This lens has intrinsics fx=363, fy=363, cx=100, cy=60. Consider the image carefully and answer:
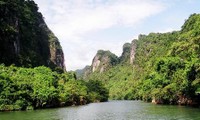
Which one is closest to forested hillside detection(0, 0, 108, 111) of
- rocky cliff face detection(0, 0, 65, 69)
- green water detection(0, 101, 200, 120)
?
rocky cliff face detection(0, 0, 65, 69)

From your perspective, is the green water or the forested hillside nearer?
the green water

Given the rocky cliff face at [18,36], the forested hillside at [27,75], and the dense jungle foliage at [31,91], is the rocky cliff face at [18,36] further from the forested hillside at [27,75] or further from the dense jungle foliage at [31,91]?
the dense jungle foliage at [31,91]

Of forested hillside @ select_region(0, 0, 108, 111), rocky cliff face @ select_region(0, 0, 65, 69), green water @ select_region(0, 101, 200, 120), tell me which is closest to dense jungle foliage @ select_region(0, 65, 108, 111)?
forested hillside @ select_region(0, 0, 108, 111)

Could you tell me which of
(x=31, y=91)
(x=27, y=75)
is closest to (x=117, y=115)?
(x=31, y=91)

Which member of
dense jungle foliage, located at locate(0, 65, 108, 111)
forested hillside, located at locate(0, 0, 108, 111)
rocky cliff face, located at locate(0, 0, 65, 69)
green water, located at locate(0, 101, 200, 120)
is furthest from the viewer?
rocky cliff face, located at locate(0, 0, 65, 69)

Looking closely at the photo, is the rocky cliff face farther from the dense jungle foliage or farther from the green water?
the green water

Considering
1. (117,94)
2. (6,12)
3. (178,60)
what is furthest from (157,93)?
(117,94)

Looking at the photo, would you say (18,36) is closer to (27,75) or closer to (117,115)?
(27,75)

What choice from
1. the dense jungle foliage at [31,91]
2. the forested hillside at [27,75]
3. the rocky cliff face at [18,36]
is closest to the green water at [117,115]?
the dense jungle foliage at [31,91]

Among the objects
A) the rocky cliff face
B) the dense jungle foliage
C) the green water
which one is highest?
the rocky cliff face

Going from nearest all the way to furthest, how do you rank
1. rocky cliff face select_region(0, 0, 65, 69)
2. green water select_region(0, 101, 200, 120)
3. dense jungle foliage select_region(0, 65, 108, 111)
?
green water select_region(0, 101, 200, 120) < dense jungle foliage select_region(0, 65, 108, 111) < rocky cliff face select_region(0, 0, 65, 69)

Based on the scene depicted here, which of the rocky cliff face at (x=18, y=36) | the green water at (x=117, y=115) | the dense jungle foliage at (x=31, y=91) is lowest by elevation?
the green water at (x=117, y=115)

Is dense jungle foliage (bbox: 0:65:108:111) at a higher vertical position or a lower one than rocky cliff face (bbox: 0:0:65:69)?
lower

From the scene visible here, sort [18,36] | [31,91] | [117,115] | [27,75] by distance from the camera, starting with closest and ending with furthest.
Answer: [117,115], [31,91], [27,75], [18,36]
